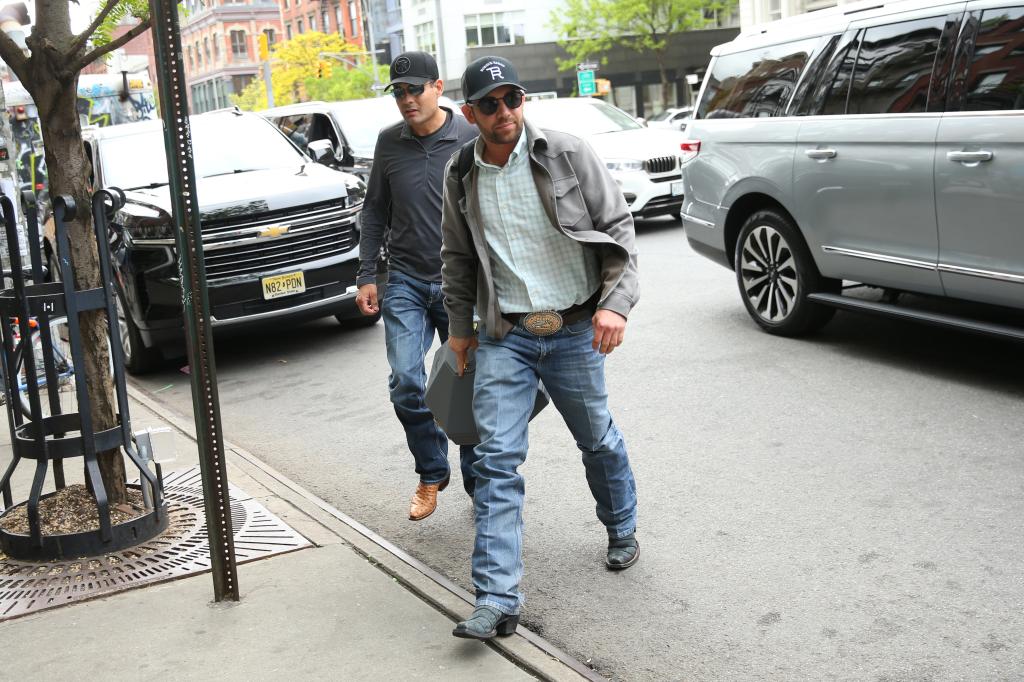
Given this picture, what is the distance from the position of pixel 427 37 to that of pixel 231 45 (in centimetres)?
2526

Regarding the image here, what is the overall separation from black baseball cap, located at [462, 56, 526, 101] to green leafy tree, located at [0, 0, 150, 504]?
187cm

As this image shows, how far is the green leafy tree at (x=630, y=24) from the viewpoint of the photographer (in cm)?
5684

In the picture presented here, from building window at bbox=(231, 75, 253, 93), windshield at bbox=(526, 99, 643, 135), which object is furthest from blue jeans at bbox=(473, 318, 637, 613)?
building window at bbox=(231, 75, 253, 93)

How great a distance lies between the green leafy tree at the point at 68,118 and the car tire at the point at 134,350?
3.97 metres

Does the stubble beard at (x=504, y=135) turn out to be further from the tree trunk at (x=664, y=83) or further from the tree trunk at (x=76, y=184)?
the tree trunk at (x=664, y=83)

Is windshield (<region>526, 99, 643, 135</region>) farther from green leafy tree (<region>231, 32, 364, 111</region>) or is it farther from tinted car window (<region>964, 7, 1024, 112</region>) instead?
green leafy tree (<region>231, 32, 364, 111</region>)

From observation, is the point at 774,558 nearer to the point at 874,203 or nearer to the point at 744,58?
the point at 874,203

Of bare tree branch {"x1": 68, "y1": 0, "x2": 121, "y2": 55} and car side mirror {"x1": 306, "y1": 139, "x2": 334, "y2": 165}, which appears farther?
car side mirror {"x1": 306, "y1": 139, "x2": 334, "y2": 165}

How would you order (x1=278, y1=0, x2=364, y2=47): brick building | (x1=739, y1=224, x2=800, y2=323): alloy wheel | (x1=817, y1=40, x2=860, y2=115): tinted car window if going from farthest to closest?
(x1=278, y1=0, x2=364, y2=47): brick building
(x1=739, y1=224, x2=800, y2=323): alloy wheel
(x1=817, y1=40, x2=860, y2=115): tinted car window

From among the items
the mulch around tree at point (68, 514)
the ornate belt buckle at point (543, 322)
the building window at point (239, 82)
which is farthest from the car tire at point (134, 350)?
the building window at point (239, 82)

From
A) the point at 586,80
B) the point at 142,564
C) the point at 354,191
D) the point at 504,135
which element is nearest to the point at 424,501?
the point at 142,564

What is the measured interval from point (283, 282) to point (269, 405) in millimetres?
1281

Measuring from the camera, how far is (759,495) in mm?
5039

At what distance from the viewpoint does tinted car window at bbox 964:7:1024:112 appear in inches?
227
